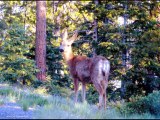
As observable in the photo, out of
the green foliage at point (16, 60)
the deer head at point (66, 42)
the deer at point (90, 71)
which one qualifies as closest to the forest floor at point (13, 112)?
the deer at point (90, 71)

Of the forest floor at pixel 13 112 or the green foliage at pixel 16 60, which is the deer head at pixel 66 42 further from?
the forest floor at pixel 13 112

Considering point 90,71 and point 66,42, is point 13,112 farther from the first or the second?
point 66,42

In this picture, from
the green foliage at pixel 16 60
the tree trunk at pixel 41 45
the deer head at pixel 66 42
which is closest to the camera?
the deer head at pixel 66 42

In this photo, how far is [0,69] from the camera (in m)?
18.2

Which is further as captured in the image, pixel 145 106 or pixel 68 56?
pixel 68 56

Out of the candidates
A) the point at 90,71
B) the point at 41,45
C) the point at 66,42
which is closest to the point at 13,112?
the point at 90,71

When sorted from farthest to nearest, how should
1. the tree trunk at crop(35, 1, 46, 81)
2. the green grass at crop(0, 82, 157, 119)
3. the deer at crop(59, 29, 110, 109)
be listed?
the tree trunk at crop(35, 1, 46, 81) → the deer at crop(59, 29, 110, 109) → the green grass at crop(0, 82, 157, 119)

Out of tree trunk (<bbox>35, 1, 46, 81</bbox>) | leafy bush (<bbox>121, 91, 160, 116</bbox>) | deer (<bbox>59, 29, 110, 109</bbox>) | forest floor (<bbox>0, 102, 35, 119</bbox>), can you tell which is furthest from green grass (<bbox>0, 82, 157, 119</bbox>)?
tree trunk (<bbox>35, 1, 46, 81</bbox>)

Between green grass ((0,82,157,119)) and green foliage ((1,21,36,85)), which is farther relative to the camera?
green foliage ((1,21,36,85))

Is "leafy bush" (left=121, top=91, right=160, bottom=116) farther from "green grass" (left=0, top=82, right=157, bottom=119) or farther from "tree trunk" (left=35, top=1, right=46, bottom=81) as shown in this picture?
"tree trunk" (left=35, top=1, right=46, bottom=81)

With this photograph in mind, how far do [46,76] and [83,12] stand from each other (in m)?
4.12

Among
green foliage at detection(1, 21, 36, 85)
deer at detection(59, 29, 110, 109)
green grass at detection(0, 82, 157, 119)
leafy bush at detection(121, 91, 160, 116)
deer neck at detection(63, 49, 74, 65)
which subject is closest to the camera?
green grass at detection(0, 82, 157, 119)

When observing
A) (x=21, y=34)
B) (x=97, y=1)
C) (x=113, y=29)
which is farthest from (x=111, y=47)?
(x=21, y=34)

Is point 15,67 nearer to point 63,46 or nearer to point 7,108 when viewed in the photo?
point 63,46
